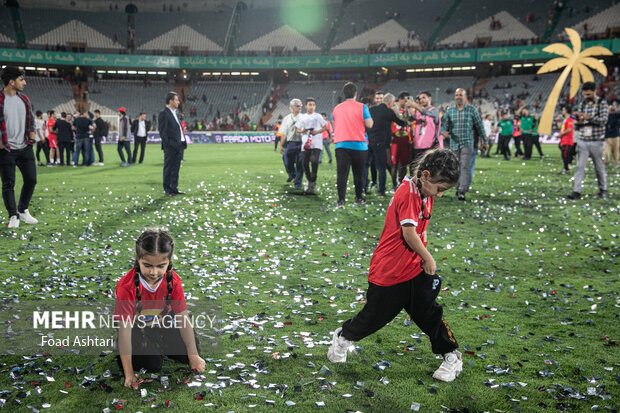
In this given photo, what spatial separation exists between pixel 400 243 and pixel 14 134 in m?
6.57

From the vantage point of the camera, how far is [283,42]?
56.5 meters

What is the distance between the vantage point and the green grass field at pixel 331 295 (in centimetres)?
289

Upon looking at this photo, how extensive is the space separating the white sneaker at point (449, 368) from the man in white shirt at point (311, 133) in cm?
751

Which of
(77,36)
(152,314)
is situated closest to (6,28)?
(77,36)

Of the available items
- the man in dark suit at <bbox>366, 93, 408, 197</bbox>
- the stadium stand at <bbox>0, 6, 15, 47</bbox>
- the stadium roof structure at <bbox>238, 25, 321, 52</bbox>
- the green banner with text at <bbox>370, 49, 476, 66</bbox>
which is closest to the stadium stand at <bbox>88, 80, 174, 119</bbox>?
the stadium stand at <bbox>0, 6, 15, 47</bbox>

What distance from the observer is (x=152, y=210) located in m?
9.15

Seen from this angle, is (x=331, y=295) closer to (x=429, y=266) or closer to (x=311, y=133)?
(x=429, y=266)

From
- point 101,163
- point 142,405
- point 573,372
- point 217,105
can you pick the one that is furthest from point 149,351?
point 217,105

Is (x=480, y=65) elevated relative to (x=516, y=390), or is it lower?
elevated

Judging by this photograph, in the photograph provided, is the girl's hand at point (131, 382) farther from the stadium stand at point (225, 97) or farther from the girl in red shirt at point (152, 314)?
the stadium stand at point (225, 97)

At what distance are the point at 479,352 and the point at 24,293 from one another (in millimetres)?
4016

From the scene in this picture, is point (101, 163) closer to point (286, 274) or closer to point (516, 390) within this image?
point (286, 274)

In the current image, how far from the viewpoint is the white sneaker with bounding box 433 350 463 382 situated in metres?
3.06

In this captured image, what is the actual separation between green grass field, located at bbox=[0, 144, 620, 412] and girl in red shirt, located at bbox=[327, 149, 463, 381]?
1.01 feet
